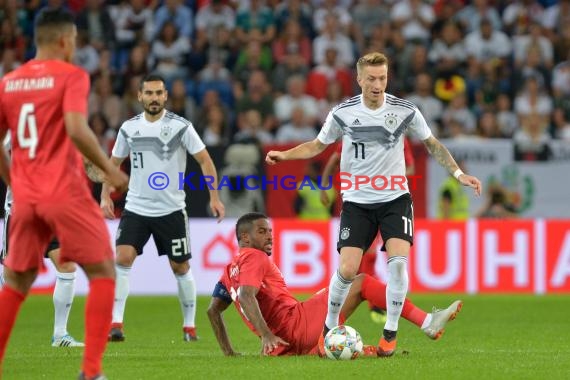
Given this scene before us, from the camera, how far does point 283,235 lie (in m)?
17.3

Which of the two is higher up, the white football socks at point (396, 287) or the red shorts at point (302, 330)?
the white football socks at point (396, 287)

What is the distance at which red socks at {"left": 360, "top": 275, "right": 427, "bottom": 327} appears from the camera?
968 cm

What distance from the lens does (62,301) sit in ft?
35.9

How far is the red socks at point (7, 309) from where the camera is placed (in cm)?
714

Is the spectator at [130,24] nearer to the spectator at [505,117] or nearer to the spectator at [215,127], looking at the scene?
the spectator at [215,127]

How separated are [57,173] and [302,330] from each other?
315 centimetres

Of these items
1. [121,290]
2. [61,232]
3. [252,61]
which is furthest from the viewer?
[252,61]

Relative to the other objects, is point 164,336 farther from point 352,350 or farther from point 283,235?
point 283,235

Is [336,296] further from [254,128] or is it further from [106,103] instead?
[106,103]

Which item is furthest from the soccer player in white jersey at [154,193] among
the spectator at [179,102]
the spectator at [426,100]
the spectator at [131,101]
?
the spectator at [426,100]

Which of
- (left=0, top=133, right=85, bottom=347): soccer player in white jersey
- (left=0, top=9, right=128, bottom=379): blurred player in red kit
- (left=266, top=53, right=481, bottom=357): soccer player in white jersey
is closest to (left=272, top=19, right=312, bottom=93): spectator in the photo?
(left=0, top=133, right=85, bottom=347): soccer player in white jersey

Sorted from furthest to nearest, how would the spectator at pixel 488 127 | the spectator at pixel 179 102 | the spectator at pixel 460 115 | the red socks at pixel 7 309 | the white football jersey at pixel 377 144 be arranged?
the spectator at pixel 460 115 → the spectator at pixel 179 102 → the spectator at pixel 488 127 → the white football jersey at pixel 377 144 → the red socks at pixel 7 309

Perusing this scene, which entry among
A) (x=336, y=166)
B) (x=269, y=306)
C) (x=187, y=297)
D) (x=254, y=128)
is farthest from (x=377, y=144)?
(x=254, y=128)

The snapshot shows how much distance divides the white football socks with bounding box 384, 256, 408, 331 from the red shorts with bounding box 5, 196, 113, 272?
117 inches
